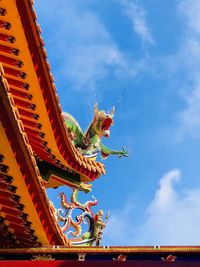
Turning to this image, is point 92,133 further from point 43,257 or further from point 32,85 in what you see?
point 43,257

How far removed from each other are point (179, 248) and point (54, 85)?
135 inches

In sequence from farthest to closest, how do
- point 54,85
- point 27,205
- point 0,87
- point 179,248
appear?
point 54,85 < point 27,205 < point 179,248 < point 0,87

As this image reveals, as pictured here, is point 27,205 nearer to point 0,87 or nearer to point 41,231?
point 41,231

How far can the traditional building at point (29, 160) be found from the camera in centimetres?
756

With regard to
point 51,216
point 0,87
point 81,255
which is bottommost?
point 81,255

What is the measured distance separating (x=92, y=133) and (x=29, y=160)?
5589 mm

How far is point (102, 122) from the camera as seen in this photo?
43.2 ft

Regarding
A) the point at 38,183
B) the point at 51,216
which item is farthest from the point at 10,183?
the point at 51,216

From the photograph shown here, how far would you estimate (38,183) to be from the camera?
808 centimetres

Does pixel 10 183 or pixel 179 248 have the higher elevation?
pixel 10 183

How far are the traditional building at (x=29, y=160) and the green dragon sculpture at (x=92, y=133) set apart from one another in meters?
2.20

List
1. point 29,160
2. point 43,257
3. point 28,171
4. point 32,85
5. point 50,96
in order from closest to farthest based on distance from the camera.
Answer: point 29,160
point 28,171
point 43,257
point 32,85
point 50,96

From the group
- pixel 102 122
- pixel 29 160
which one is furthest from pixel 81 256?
pixel 102 122

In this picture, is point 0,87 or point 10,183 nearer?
point 0,87
